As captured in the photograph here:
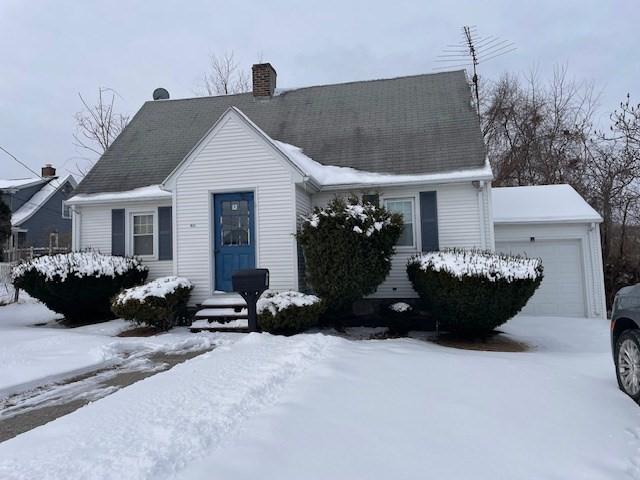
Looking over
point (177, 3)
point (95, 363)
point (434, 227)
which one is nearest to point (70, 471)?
point (95, 363)

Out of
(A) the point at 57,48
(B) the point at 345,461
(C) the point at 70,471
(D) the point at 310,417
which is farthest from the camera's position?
(A) the point at 57,48

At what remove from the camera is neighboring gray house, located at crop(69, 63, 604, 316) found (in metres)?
10.3

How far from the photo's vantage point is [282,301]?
8.74 m

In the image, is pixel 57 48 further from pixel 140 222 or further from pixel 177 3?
pixel 140 222

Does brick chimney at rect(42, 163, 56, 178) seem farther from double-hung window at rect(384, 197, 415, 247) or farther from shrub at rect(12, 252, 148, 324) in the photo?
double-hung window at rect(384, 197, 415, 247)

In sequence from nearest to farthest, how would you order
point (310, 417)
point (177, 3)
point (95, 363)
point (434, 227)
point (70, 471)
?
point (70, 471)
point (310, 417)
point (95, 363)
point (434, 227)
point (177, 3)

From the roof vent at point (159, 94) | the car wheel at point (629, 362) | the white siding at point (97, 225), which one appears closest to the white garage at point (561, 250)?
the car wheel at point (629, 362)

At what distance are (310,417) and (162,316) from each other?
6.31 metres

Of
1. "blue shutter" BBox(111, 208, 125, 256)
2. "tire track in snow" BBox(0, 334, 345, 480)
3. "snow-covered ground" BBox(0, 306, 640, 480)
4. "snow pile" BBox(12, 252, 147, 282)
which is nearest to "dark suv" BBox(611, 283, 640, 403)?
"snow-covered ground" BBox(0, 306, 640, 480)

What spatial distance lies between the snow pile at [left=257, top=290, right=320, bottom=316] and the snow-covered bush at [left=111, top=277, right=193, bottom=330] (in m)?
1.96

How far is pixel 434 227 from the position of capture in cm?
1095

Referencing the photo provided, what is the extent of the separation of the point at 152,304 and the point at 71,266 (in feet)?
8.41

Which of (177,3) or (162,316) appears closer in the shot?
(162,316)

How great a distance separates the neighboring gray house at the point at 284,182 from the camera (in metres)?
10.3
